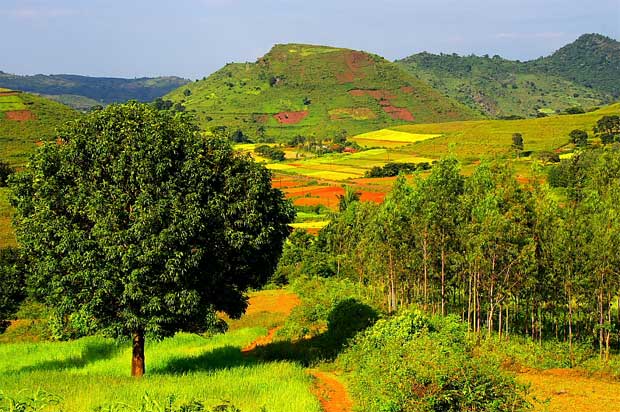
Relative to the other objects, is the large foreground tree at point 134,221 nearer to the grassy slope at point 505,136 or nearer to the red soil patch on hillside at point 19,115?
the grassy slope at point 505,136

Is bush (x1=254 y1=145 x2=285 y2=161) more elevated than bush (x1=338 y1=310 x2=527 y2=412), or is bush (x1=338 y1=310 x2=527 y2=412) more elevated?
bush (x1=338 y1=310 x2=527 y2=412)

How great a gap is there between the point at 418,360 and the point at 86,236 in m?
12.2

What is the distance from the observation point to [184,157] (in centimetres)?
2070

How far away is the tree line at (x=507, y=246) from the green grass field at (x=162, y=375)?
1237 cm

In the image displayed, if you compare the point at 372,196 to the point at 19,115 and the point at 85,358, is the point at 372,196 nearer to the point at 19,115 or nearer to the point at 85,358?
the point at 85,358

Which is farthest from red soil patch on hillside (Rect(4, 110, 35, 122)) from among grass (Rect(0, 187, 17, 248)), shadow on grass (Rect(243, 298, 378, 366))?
shadow on grass (Rect(243, 298, 378, 366))

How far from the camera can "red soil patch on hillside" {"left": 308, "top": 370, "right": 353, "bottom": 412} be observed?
18641 mm

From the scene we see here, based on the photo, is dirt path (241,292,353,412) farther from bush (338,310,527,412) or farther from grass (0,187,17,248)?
grass (0,187,17,248)

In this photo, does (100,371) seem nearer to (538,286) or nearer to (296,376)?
(296,376)

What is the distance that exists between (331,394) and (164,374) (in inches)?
257

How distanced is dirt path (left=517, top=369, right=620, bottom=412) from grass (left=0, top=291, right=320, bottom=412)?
9076 mm

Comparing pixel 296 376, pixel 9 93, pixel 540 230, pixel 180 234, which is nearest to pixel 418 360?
pixel 296 376

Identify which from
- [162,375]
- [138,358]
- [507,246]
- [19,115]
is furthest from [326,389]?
[19,115]

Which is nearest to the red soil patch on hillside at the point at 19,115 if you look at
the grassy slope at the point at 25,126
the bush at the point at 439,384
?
the grassy slope at the point at 25,126
